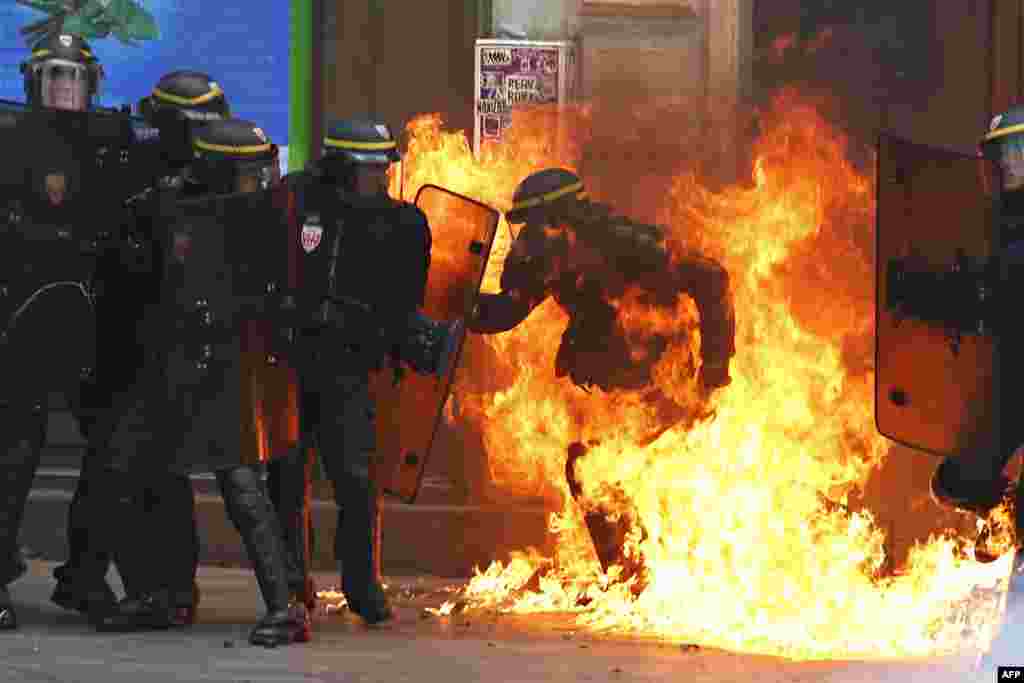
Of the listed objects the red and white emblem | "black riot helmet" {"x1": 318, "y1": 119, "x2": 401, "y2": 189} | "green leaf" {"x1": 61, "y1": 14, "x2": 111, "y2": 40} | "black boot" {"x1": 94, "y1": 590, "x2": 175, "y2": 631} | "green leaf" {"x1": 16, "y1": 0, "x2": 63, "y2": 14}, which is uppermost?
"green leaf" {"x1": 16, "y1": 0, "x2": 63, "y2": 14}

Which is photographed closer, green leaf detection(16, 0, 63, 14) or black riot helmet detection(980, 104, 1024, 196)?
black riot helmet detection(980, 104, 1024, 196)

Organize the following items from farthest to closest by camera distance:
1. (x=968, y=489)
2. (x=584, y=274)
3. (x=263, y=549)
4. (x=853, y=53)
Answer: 1. (x=853, y=53)
2. (x=584, y=274)
3. (x=263, y=549)
4. (x=968, y=489)

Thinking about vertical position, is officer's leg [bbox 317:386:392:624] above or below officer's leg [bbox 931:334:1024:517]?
below

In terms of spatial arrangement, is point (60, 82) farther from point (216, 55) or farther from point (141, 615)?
point (216, 55)

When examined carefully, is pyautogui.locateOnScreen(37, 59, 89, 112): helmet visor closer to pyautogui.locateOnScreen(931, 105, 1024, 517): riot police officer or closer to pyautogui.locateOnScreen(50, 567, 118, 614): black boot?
pyautogui.locateOnScreen(50, 567, 118, 614): black boot

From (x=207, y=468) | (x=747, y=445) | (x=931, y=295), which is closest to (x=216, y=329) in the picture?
(x=207, y=468)

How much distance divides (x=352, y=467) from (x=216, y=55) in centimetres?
382

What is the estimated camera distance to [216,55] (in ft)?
36.5

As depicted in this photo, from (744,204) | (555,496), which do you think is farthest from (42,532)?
(744,204)

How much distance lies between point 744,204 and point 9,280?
3265 millimetres

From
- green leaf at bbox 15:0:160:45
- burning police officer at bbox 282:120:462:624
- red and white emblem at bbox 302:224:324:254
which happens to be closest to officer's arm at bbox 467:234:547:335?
burning police officer at bbox 282:120:462:624

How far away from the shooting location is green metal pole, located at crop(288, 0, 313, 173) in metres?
11.1

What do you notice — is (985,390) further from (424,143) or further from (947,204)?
(424,143)

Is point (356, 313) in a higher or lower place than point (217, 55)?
lower
